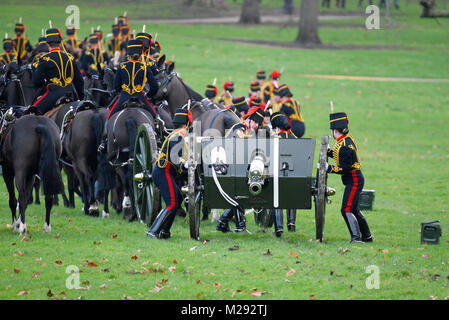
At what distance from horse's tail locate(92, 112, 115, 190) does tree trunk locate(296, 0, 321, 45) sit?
27.7 meters

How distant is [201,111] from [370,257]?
509cm

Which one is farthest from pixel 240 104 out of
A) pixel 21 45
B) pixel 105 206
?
pixel 21 45

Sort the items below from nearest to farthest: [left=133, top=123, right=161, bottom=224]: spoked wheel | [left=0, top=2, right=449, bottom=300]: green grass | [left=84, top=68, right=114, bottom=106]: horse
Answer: [left=0, top=2, right=449, bottom=300]: green grass → [left=133, top=123, right=161, bottom=224]: spoked wheel → [left=84, top=68, right=114, bottom=106]: horse

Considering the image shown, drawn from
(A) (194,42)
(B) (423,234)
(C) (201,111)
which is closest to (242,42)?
(A) (194,42)

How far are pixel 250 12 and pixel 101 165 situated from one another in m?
34.3

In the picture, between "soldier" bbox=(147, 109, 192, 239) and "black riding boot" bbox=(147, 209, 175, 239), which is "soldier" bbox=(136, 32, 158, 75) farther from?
"black riding boot" bbox=(147, 209, 175, 239)

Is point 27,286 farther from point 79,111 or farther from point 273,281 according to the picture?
point 79,111

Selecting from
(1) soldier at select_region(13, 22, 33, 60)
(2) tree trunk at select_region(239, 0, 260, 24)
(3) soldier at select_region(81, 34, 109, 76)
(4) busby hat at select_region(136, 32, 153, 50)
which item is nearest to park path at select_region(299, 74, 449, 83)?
(2) tree trunk at select_region(239, 0, 260, 24)

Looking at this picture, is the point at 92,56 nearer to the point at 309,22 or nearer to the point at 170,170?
the point at 170,170

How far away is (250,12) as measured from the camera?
4653 centimetres

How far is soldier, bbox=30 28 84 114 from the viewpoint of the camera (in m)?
13.8

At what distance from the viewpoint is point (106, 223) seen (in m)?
12.8

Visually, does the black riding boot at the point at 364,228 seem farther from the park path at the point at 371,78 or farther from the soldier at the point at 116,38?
the park path at the point at 371,78

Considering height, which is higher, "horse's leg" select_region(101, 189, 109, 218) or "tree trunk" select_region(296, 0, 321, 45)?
"tree trunk" select_region(296, 0, 321, 45)
